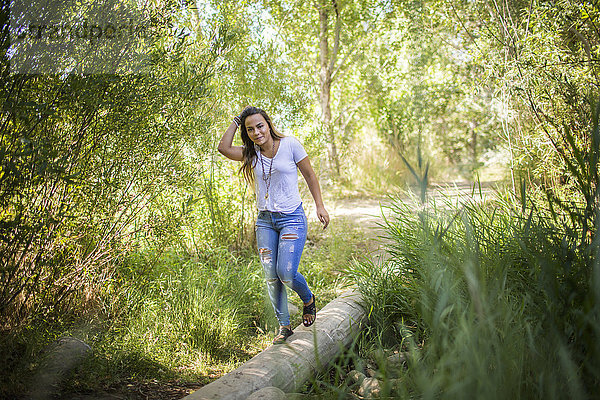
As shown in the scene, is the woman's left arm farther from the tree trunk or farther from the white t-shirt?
the tree trunk

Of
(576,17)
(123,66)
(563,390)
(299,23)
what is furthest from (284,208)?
(299,23)

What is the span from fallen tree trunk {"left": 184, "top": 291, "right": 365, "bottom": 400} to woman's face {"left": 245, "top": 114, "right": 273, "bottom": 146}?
1.45 m

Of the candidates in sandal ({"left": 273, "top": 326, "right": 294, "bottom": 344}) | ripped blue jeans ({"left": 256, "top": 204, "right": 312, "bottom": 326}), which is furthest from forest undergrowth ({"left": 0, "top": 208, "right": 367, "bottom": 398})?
ripped blue jeans ({"left": 256, "top": 204, "right": 312, "bottom": 326})

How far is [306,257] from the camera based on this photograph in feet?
19.0

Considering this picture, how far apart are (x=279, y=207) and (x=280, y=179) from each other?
0.22 meters

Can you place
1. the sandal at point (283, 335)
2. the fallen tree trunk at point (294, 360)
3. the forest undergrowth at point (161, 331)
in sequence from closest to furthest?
the fallen tree trunk at point (294, 360) → the forest undergrowth at point (161, 331) → the sandal at point (283, 335)

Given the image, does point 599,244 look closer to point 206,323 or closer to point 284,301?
point 284,301

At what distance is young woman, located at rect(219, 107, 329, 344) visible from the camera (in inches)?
127

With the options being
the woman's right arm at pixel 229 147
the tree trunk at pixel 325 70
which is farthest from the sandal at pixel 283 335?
the tree trunk at pixel 325 70

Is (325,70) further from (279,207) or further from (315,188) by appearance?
(279,207)

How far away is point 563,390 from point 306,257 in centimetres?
420

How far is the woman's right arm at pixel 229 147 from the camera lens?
3443 millimetres

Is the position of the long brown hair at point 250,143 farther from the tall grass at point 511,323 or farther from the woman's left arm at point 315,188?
the tall grass at point 511,323

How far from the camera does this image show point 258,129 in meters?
3.33
